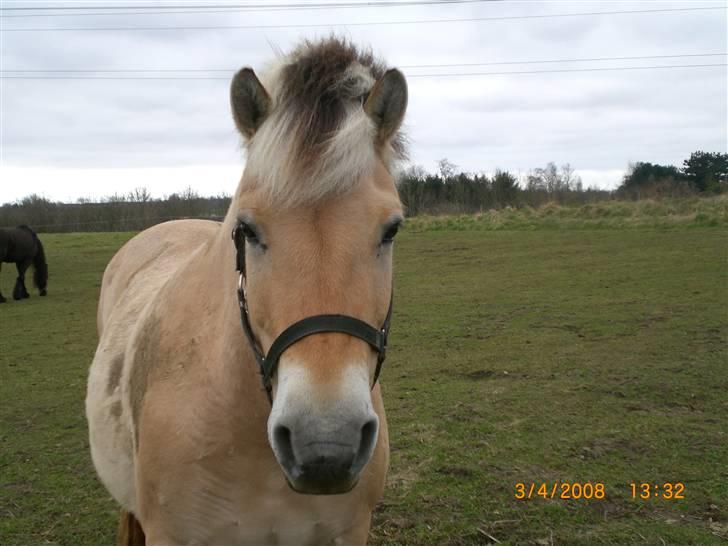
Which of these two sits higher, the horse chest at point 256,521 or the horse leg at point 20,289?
the horse chest at point 256,521

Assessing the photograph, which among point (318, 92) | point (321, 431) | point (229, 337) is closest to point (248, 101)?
point (318, 92)

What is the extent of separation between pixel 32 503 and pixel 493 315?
6.69m

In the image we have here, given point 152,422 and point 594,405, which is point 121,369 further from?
point 594,405

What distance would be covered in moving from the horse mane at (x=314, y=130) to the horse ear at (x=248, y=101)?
0.04 m

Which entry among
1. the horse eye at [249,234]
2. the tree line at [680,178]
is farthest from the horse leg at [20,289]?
the tree line at [680,178]

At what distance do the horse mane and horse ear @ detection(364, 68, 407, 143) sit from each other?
0.14ft

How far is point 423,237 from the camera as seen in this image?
2158 cm

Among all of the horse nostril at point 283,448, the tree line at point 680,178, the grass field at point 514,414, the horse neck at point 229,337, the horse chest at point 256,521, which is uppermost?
the tree line at point 680,178

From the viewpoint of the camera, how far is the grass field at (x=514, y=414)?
3559mm

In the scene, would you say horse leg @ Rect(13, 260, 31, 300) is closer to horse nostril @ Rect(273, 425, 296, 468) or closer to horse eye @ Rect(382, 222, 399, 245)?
horse eye @ Rect(382, 222, 399, 245)

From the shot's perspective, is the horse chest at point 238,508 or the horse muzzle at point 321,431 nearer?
the horse muzzle at point 321,431

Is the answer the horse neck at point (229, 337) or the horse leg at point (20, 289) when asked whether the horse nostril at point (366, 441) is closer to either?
the horse neck at point (229, 337)

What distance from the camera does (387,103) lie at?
1968mm

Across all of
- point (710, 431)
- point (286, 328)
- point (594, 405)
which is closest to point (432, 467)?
point (594, 405)
